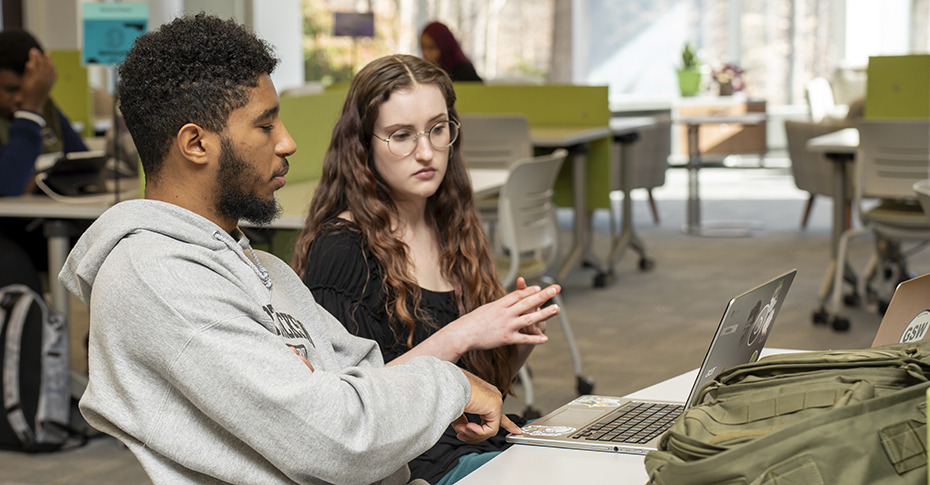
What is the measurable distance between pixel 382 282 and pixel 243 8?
670cm

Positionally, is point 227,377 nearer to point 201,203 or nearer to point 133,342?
point 133,342

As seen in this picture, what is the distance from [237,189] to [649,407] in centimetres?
65

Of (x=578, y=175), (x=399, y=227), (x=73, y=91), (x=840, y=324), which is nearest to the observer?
(x=399, y=227)

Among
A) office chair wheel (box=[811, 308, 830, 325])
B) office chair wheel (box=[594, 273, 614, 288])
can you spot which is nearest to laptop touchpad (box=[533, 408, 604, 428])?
office chair wheel (box=[811, 308, 830, 325])

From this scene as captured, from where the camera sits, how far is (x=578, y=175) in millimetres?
5031

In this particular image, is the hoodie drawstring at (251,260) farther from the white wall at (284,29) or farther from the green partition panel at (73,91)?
the white wall at (284,29)

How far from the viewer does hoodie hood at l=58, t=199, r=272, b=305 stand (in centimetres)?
97

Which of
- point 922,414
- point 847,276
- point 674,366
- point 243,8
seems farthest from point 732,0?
point 922,414

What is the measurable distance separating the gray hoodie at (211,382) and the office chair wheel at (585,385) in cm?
236

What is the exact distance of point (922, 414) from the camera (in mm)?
772

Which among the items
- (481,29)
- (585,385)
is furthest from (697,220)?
(481,29)

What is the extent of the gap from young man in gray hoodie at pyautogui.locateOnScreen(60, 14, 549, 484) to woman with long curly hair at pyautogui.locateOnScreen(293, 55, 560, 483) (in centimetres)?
50

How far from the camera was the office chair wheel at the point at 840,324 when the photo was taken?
402 centimetres

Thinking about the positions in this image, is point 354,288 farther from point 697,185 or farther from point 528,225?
point 697,185
